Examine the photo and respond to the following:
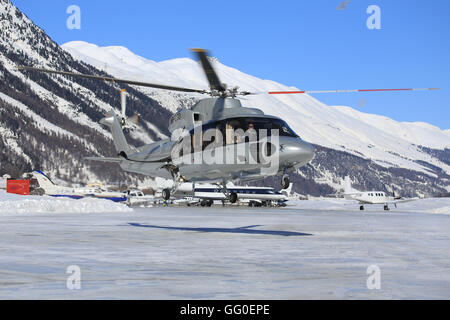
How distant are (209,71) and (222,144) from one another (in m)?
3.15

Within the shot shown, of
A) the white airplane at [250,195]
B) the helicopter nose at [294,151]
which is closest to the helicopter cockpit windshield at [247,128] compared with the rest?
the helicopter nose at [294,151]

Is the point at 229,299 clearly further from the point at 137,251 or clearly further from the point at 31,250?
the point at 31,250

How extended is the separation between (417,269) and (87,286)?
8415 millimetres

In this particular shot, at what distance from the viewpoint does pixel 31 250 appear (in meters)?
19.2

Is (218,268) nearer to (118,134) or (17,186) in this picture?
(118,134)

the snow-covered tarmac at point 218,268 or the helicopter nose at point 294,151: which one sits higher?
the helicopter nose at point 294,151

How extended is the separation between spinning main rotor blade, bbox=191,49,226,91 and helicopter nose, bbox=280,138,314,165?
411 centimetres

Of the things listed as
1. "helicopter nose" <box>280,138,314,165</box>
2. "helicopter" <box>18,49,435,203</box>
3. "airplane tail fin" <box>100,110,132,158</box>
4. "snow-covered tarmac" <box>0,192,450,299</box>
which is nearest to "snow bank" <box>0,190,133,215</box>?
"airplane tail fin" <box>100,110,132,158</box>

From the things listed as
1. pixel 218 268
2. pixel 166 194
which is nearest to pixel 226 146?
pixel 166 194

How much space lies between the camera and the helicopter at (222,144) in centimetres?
2366

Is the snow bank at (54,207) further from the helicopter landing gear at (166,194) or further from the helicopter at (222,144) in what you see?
the helicopter at (222,144)

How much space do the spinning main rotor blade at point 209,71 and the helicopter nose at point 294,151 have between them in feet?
13.5

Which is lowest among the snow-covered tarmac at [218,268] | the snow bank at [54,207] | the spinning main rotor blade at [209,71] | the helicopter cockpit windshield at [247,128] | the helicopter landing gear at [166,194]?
the snow-covered tarmac at [218,268]
